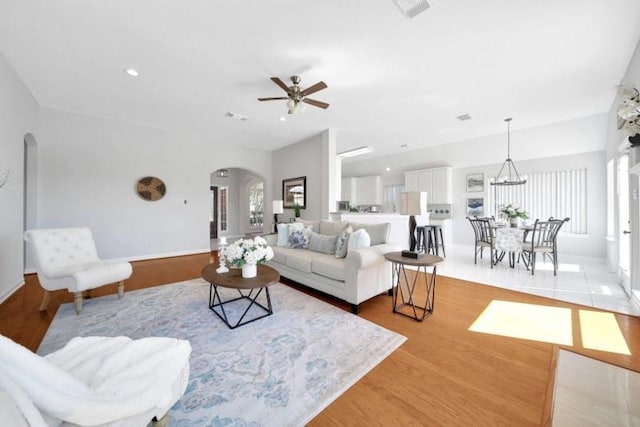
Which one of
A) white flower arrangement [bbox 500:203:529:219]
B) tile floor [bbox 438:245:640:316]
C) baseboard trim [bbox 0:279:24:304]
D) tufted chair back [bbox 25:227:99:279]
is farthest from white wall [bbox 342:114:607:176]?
baseboard trim [bbox 0:279:24:304]

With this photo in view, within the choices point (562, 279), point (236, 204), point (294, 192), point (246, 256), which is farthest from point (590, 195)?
point (236, 204)

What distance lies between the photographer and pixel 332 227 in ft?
12.8

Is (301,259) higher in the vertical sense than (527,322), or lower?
higher

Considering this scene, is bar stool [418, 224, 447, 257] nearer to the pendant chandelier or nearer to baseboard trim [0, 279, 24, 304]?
the pendant chandelier

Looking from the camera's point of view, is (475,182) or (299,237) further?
(475,182)

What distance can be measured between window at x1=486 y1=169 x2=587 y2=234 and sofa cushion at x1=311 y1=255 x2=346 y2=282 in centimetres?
564

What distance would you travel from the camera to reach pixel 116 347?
1229 mm

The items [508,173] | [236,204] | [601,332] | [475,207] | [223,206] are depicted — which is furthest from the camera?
[236,204]

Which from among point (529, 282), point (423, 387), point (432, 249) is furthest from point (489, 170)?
point (423, 387)

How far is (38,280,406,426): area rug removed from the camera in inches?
59.0

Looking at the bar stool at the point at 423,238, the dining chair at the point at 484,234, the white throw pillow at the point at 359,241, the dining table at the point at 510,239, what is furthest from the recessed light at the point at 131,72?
the dining table at the point at 510,239

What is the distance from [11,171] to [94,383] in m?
3.95

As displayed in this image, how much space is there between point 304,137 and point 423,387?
560 cm

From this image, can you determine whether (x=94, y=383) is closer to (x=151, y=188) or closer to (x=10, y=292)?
(x=10, y=292)
